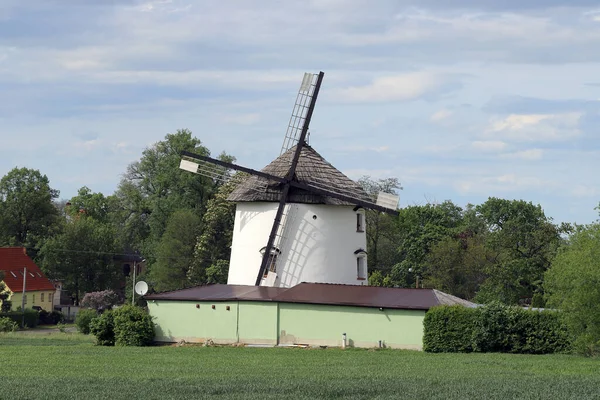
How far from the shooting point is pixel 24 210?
9094cm

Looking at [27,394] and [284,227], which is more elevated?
[284,227]

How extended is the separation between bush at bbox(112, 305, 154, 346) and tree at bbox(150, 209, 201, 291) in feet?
121

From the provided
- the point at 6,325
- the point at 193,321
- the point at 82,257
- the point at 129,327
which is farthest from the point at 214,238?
the point at 129,327

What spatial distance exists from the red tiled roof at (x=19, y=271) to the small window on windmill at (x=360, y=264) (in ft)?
127

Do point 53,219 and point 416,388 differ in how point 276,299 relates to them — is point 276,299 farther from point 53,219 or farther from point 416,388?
point 53,219

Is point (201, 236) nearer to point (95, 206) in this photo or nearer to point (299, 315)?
point (95, 206)

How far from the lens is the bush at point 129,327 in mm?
43562

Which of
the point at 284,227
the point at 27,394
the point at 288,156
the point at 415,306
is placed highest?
the point at 288,156

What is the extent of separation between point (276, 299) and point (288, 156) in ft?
29.6

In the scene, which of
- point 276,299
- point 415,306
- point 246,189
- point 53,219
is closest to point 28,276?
point 53,219

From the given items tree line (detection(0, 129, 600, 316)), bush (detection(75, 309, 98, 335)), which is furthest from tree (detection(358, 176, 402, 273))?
bush (detection(75, 309, 98, 335))

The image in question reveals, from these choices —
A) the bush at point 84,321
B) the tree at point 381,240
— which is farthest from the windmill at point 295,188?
the tree at point 381,240

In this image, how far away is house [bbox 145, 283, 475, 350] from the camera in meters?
40.9

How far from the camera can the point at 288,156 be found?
4950cm
